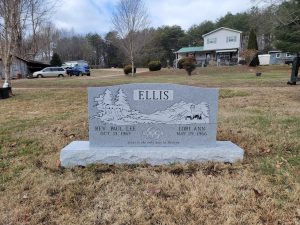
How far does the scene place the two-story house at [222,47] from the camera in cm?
5659

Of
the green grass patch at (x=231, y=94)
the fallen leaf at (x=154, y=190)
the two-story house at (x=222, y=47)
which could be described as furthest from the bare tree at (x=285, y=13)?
the two-story house at (x=222, y=47)

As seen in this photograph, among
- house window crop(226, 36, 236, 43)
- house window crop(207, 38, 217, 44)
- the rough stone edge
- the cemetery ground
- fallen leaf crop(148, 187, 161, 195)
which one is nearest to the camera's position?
the cemetery ground

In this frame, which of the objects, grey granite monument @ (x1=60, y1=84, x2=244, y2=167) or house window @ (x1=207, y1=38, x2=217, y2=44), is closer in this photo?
grey granite monument @ (x1=60, y1=84, x2=244, y2=167)

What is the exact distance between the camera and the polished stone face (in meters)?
4.66

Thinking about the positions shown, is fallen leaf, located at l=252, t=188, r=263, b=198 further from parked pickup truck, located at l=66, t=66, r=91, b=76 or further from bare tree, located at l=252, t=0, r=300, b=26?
parked pickup truck, located at l=66, t=66, r=91, b=76

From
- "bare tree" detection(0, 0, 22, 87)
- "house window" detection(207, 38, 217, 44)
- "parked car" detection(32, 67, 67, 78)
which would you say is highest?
"house window" detection(207, 38, 217, 44)

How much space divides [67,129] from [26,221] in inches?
149

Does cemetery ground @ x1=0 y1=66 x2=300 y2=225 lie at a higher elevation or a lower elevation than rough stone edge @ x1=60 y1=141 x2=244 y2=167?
lower

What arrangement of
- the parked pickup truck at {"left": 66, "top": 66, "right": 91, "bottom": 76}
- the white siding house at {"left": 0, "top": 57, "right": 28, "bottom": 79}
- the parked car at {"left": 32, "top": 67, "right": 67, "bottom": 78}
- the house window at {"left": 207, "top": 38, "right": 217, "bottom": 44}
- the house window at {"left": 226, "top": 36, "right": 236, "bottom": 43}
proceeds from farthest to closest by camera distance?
the house window at {"left": 207, "top": 38, "right": 217, "bottom": 44} < the house window at {"left": 226, "top": 36, "right": 236, "bottom": 43} < the parked pickup truck at {"left": 66, "top": 66, "right": 91, "bottom": 76} < the parked car at {"left": 32, "top": 67, "right": 67, "bottom": 78} < the white siding house at {"left": 0, "top": 57, "right": 28, "bottom": 79}

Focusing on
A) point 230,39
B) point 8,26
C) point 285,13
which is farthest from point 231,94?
point 230,39

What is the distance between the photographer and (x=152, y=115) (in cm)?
470

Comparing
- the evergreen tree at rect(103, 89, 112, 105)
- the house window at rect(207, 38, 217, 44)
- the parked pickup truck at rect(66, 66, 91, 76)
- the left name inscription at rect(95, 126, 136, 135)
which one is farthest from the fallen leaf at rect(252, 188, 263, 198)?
the house window at rect(207, 38, 217, 44)

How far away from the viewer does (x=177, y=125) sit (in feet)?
15.5

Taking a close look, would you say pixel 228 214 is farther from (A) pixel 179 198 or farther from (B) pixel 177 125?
(B) pixel 177 125
